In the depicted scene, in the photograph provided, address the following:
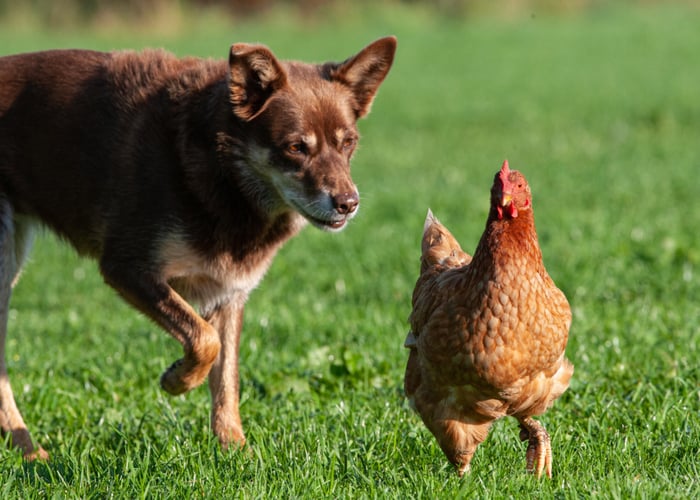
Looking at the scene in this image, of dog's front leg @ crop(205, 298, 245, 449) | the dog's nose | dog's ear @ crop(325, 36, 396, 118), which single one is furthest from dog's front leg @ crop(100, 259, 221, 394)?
dog's ear @ crop(325, 36, 396, 118)

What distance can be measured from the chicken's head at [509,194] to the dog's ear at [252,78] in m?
1.43

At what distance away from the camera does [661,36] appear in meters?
26.2

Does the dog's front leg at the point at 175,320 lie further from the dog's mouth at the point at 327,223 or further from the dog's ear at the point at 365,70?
the dog's ear at the point at 365,70

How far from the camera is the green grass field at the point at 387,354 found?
395 cm

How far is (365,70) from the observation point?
205 inches

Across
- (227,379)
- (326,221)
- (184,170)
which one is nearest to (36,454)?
(227,379)

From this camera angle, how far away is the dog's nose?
474 centimetres

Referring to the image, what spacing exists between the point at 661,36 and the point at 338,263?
20.5 meters

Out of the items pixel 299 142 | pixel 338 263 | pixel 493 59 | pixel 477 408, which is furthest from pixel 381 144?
pixel 477 408

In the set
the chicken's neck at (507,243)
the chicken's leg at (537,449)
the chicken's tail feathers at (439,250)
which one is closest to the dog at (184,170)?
the chicken's tail feathers at (439,250)

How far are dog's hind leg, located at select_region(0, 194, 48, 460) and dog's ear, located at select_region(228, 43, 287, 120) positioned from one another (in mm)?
1372

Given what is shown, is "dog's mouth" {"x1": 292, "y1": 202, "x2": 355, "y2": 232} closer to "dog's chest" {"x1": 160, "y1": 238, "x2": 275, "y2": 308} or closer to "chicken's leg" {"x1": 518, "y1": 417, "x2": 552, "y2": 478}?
"dog's chest" {"x1": 160, "y1": 238, "x2": 275, "y2": 308}

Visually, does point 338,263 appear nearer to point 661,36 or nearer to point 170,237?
point 170,237

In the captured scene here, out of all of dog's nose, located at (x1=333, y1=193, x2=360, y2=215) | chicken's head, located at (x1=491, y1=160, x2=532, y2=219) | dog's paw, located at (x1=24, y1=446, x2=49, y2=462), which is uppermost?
chicken's head, located at (x1=491, y1=160, x2=532, y2=219)
